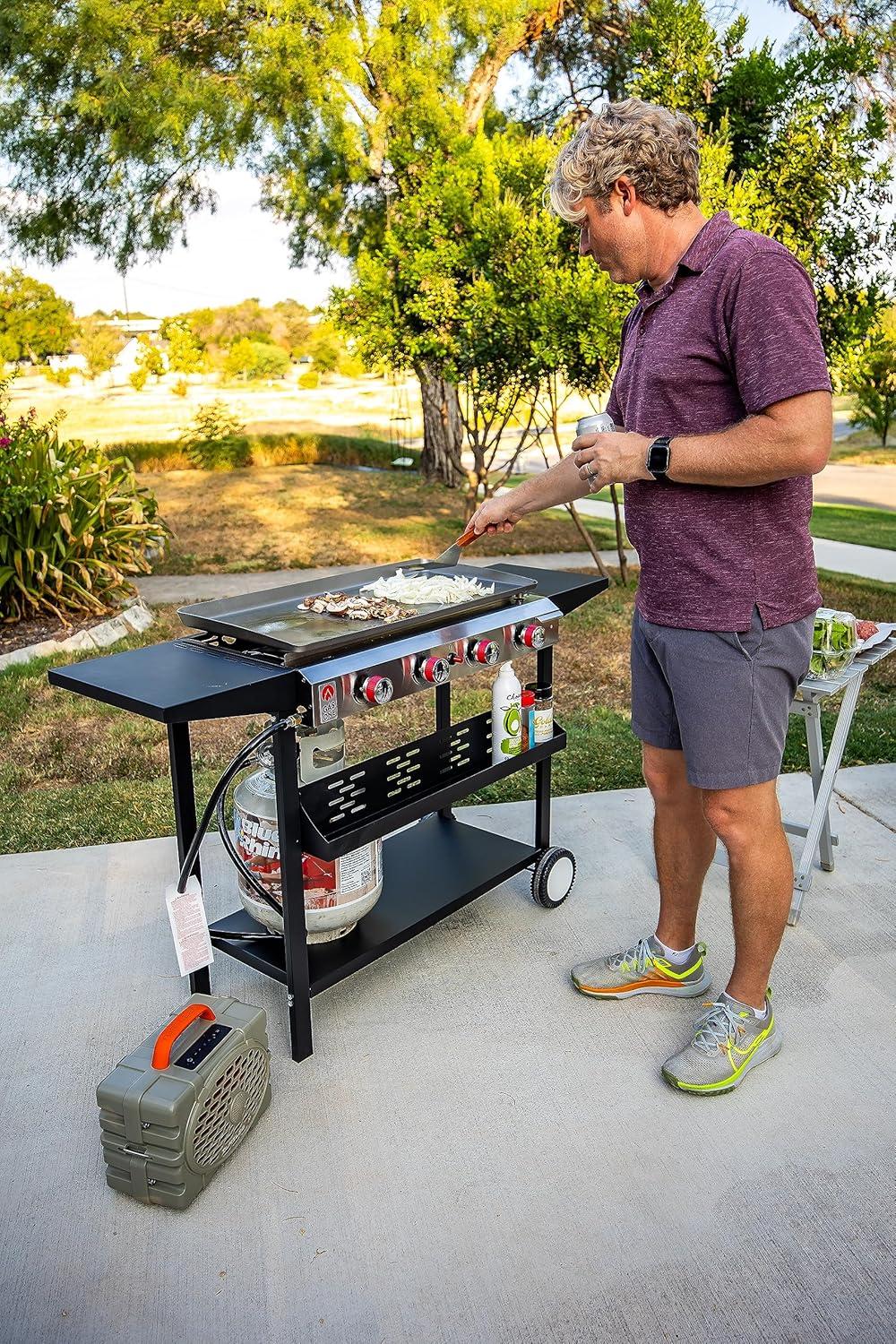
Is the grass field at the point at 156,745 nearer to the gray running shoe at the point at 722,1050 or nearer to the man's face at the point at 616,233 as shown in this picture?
the gray running shoe at the point at 722,1050

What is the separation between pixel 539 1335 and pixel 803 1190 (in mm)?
606

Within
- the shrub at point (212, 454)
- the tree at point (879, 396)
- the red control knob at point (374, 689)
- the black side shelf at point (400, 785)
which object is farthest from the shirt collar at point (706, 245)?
the tree at point (879, 396)

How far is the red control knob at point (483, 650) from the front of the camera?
2496 millimetres

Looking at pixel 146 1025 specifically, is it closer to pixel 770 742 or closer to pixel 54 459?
pixel 770 742

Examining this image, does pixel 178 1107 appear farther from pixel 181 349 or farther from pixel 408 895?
pixel 181 349

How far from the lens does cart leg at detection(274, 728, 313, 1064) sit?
2.17 metres

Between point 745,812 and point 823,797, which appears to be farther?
point 823,797

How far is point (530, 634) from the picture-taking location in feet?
8.70

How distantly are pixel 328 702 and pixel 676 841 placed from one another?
0.94 metres

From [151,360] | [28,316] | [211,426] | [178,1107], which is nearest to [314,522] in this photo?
[211,426]

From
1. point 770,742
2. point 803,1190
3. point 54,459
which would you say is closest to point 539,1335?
point 803,1190

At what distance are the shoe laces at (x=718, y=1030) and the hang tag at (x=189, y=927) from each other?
3.53 feet

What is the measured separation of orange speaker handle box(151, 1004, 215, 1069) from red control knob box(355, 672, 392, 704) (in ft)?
2.30

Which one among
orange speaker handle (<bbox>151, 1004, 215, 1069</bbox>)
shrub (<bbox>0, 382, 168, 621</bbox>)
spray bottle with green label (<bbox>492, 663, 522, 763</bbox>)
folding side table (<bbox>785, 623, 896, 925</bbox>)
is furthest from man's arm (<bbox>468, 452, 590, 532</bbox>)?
shrub (<bbox>0, 382, 168, 621</bbox>)
